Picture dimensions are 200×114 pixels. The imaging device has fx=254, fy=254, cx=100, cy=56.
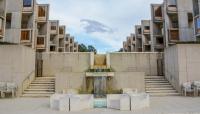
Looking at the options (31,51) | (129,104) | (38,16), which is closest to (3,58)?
(31,51)

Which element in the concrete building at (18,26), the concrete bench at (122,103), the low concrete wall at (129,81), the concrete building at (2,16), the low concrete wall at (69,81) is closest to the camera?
the concrete bench at (122,103)

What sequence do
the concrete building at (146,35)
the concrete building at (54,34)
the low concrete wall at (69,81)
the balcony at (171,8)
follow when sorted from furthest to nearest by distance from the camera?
the concrete building at (54,34) → the concrete building at (146,35) → the balcony at (171,8) → the low concrete wall at (69,81)

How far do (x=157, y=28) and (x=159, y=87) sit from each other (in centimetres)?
1625

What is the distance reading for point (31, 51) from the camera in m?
19.6

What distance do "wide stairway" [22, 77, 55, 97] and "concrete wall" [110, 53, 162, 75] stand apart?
5.75m

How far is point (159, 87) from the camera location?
18.4 m

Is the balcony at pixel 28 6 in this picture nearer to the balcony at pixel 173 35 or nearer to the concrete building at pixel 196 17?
the balcony at pixel 173 35

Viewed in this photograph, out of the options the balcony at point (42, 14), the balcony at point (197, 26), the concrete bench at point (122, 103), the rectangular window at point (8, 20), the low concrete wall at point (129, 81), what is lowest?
the concrete bench at point (122, 103)

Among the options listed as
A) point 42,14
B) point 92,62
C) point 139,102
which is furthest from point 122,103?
point 42,14

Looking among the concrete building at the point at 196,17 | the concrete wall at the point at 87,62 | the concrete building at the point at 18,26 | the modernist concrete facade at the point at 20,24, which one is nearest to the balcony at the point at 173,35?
the concrete building at the point at 196,17

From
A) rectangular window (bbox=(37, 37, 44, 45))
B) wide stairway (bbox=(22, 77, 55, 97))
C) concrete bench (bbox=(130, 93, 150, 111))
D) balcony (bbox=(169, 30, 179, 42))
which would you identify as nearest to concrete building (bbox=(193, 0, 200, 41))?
balcony (bbox=(169, 30, 179, 42))

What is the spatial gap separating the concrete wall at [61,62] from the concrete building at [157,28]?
13642 mm

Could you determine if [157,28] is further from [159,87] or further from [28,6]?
[28,6]

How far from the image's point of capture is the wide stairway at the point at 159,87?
56.7ft
